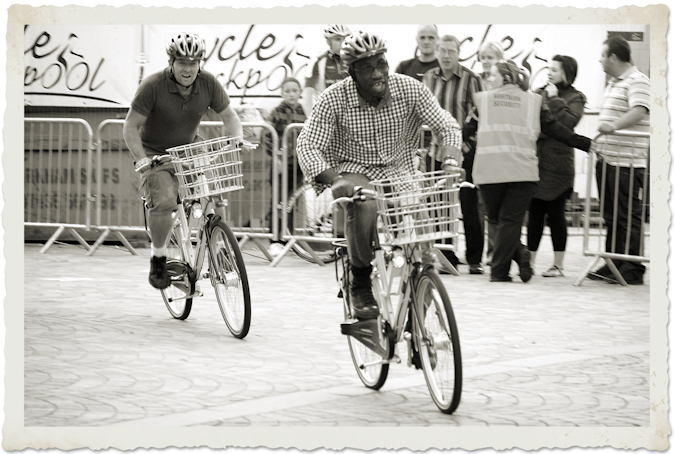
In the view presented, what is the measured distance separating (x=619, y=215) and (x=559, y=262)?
809mm

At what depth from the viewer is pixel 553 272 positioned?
9.87 meters

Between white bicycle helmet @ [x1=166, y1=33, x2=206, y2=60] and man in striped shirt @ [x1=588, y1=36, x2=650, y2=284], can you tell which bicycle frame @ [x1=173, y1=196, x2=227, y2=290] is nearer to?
white bicycle helmet @ [x1=166, y1=33, x2=206, y2=60]

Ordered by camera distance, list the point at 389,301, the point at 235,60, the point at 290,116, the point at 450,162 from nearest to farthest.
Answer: the point at 450,162
the point at 389,301
the point at 290,116
the point at 235,60

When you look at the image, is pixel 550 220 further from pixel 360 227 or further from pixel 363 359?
pixel 360 227

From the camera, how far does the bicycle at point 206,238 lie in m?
6.68

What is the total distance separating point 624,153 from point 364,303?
4.72 metres

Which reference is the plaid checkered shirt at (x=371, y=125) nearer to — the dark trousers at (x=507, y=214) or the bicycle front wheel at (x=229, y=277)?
the bicycle front wheel at (x=229, y=277)

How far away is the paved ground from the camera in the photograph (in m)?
4.97

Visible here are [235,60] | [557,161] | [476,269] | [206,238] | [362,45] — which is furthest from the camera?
[235,60]

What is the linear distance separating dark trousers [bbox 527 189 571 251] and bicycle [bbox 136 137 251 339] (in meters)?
3.72

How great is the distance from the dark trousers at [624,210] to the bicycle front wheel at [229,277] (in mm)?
4198

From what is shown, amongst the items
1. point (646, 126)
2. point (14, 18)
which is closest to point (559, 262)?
point (646, 126)

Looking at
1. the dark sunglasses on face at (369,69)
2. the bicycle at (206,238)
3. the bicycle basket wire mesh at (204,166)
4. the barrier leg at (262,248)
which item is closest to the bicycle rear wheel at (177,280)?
the bicycle at (206,238)

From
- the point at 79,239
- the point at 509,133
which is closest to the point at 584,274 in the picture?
the point at 509,133
